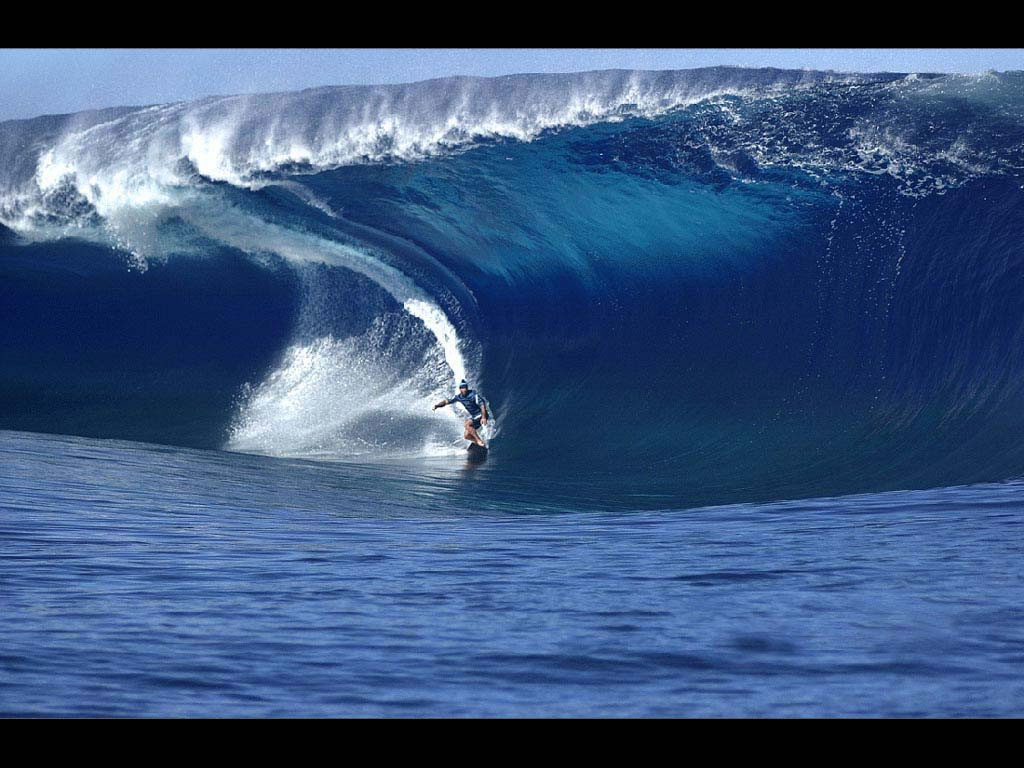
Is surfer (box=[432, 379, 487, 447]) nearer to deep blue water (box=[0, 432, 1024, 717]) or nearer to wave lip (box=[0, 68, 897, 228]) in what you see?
deep blue water (box=[0, 432, 1024, 717])

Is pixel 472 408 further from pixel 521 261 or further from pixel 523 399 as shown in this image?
pixel 521 261

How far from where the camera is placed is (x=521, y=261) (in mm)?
14094

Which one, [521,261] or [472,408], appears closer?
[472,408]

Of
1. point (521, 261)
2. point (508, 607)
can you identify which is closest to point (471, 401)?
point (521, 261)

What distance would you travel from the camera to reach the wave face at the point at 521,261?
1188 cm

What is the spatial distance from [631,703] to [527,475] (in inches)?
253

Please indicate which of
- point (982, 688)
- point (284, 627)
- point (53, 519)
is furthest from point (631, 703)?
point (53, 519)

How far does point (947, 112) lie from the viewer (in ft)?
44.3

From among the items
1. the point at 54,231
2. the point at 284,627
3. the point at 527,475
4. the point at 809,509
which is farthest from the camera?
the point at 54,231

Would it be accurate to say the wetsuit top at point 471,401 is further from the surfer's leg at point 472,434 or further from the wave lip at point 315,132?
the wave lip at point 315,132

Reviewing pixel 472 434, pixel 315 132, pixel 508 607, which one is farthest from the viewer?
pixel 315 132

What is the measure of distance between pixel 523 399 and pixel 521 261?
2239 mm

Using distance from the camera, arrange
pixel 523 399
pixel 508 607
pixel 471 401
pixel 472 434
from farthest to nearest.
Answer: pixel 523 399, pixel 471 401, pixel 472 434, pixel 508 607
